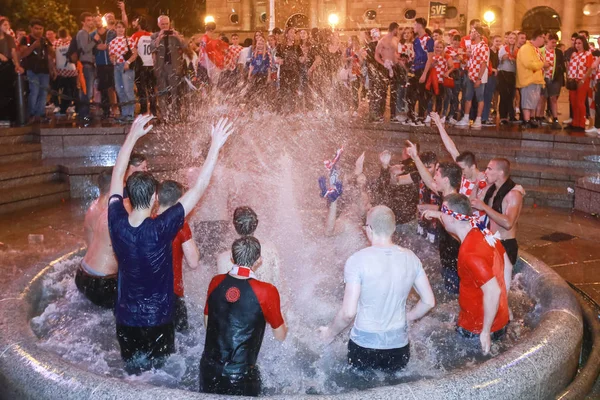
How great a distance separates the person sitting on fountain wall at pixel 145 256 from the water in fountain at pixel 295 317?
0.31 meters

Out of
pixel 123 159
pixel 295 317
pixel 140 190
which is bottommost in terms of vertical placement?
pixel 295 317

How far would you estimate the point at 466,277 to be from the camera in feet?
17.3

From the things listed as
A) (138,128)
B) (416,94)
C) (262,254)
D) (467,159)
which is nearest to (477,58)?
(416,94)

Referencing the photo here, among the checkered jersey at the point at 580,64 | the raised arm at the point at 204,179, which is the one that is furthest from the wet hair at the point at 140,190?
the checkered jersey at the point at 580,64

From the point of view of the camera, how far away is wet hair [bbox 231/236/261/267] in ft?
13.9

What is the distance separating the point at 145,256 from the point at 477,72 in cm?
1095

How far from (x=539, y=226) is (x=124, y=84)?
28.2ft

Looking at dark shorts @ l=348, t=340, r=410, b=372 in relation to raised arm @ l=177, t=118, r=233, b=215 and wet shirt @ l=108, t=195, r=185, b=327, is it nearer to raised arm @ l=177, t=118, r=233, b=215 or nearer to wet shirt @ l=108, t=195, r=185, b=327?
wet shirt @ l=108, t=195, r=185, b=327

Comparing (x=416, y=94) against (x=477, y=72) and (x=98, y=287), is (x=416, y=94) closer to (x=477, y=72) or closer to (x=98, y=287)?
(x=477, y=72)

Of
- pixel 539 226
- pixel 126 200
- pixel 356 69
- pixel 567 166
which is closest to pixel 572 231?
pixel 539 226

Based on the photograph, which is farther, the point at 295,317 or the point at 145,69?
the point at 145,69

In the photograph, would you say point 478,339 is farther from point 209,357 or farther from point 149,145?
point 149,145

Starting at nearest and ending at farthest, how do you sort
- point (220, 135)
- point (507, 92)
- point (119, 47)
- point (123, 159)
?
1. point (220, 135)
2. point (123, 159)
3. point (119, 47)
4. point (507, 92)

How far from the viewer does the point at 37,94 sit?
558 inches
